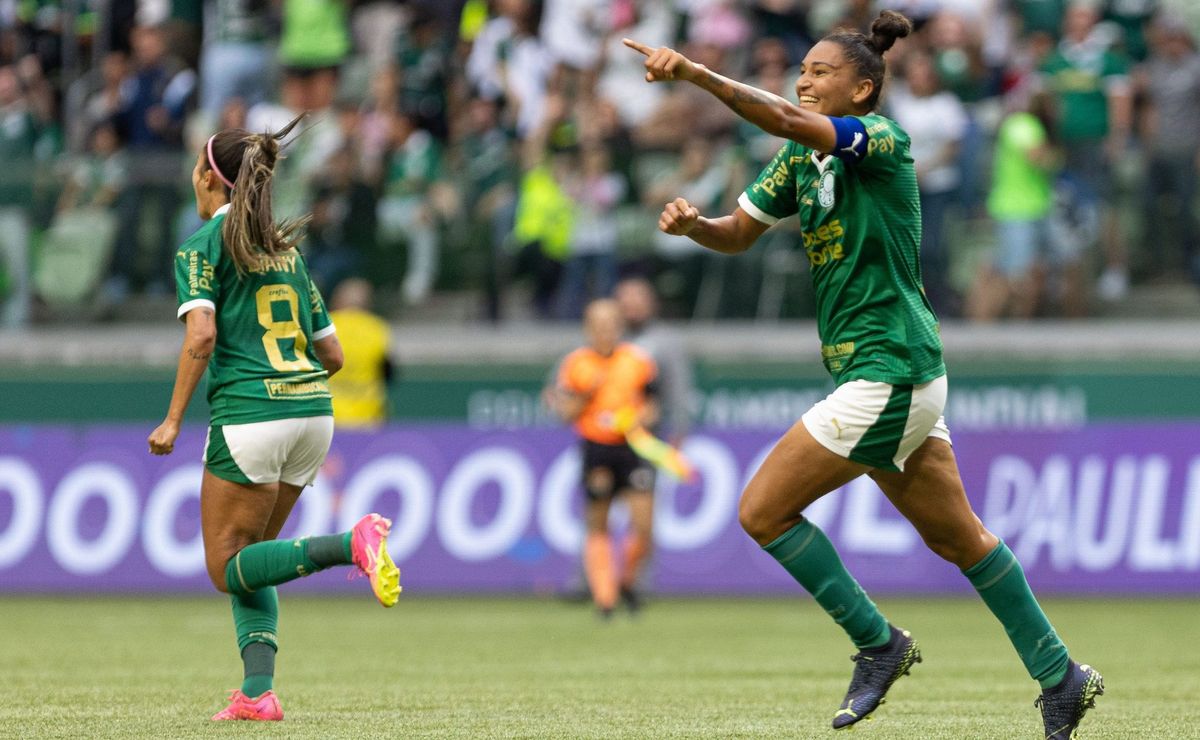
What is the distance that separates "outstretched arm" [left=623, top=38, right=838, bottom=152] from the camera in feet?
17.8

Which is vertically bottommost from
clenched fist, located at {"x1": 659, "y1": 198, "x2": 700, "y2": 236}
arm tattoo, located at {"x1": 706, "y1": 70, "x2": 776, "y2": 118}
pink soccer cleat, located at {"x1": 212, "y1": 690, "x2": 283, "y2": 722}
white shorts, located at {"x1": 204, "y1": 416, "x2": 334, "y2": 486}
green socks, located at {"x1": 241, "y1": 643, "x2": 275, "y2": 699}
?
pink soccer cleat, located at {"x1": 212, "y1": 690, "x2": 283, "y2": 722}

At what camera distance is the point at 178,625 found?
12906mm

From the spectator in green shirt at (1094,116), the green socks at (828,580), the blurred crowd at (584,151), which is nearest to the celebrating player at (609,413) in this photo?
the blurred crowd at (584,151)

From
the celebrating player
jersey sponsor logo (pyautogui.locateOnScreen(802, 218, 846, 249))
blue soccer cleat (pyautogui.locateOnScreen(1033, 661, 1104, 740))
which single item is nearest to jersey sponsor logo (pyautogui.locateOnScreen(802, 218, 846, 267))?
jersey sponsor logo (pyautogui.locateOnScreen(802, 218, 846, 249))

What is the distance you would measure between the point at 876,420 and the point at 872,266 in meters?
0.50

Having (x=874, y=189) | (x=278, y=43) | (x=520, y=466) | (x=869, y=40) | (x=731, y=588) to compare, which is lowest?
(x=731, y=588)

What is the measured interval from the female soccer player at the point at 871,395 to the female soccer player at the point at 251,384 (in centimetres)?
151

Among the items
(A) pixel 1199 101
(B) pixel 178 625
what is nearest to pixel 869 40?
(B) pixel 178 625

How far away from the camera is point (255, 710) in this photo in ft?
22.6

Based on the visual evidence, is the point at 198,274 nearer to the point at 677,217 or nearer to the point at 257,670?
the point at 257,670

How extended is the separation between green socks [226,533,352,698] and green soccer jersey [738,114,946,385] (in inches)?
74.4

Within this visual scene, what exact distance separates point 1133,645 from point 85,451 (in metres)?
8.69

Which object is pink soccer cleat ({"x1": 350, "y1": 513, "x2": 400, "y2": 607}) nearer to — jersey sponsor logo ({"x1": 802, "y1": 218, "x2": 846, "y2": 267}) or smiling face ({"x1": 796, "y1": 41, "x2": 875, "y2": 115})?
jersey sponsor logo ({"x1": 802, "y1": 218, "x2": 846, "y2": 267})

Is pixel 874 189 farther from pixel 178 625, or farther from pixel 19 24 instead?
pixel 19 24
